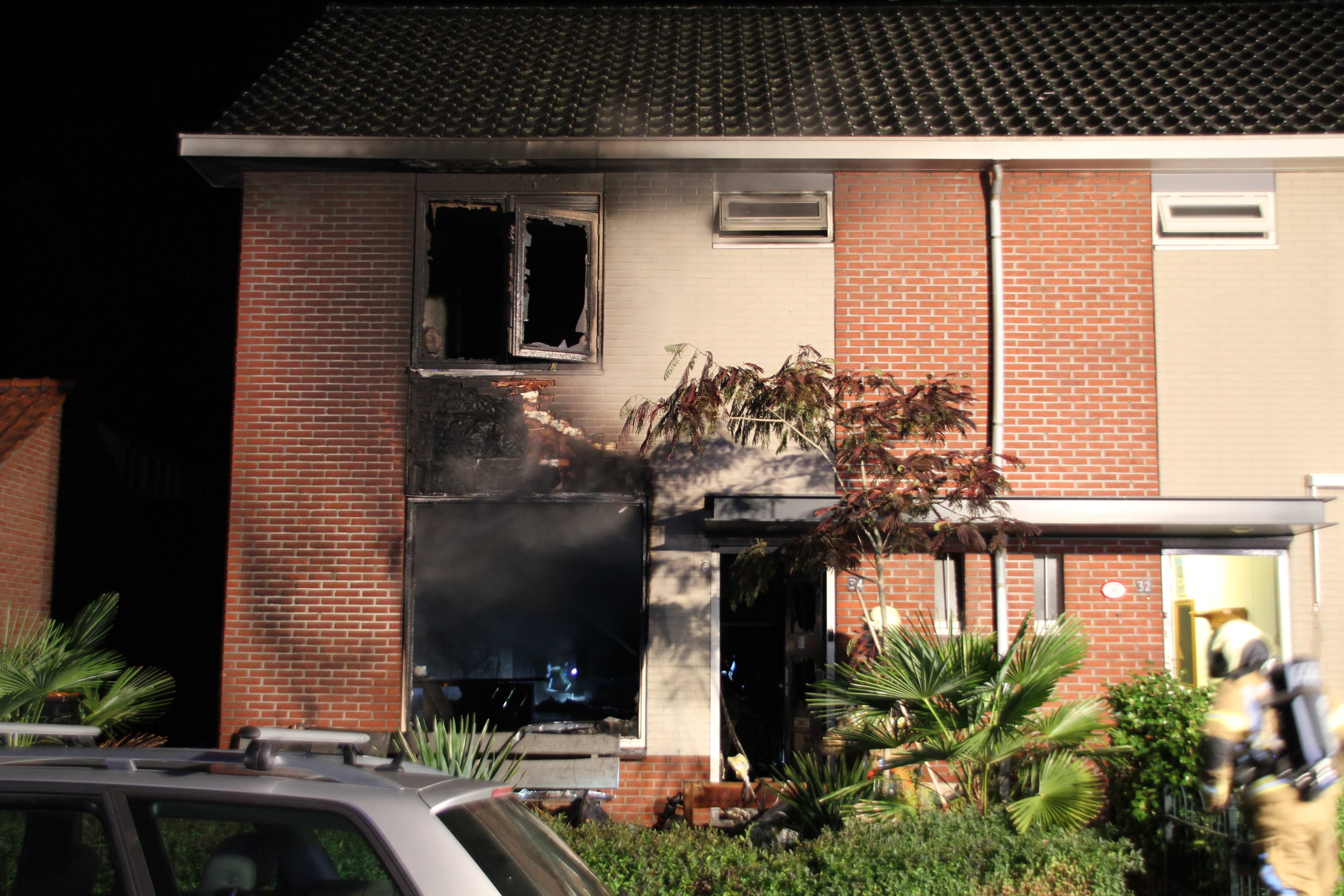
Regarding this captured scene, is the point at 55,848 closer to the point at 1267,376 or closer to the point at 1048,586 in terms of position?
the point at 1048,586

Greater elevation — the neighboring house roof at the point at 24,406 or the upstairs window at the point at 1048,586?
the neighboring house roof at the point at 24,406

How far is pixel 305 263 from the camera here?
9742mm

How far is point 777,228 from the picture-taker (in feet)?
31.8

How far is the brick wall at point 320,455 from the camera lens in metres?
9.33

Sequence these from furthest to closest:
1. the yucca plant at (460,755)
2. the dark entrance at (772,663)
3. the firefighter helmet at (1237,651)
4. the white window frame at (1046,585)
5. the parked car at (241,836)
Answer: the dark entrance at (772,663) < the white window frame at (1046,585) < the yucca plant at (460,755) < the firefighter helmet at (1237,651) < the parked car at (241,836)

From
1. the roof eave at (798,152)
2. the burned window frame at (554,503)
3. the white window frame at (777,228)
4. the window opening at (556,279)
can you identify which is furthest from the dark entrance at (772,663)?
the roof eave at (798,152)

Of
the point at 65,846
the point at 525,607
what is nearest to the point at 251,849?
the point at 65,846

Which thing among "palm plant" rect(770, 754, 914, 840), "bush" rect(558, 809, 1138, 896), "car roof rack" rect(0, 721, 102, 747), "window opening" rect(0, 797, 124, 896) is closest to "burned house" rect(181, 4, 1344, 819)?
"palm plant" rect(770, 754, 914, 840)

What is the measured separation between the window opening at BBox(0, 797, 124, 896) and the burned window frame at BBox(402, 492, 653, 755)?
20.8 ft

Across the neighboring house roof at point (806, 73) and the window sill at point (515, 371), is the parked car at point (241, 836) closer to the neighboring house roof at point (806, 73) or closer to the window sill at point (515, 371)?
the window sill at point (515, 371)

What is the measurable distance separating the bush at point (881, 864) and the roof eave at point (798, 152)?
592 cm

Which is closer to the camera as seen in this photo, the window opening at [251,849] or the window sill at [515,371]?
the window opening at [251,849]

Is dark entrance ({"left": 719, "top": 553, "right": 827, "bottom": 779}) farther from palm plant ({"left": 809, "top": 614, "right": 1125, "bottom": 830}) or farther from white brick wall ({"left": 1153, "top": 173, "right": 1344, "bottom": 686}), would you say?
white brick wall ({"left": 1153, "top": 173, "right": 1344, "bottom": 686})

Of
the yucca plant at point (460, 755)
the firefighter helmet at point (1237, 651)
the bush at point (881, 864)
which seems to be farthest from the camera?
the yucca plant at point (460, 755)
